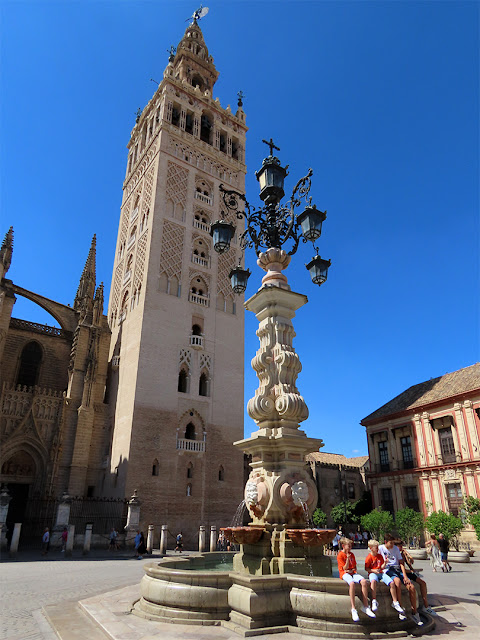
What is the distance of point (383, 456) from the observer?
95.6 ft

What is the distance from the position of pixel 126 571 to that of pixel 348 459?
37744 millimetres

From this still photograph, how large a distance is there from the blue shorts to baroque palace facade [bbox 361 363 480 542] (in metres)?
19.6

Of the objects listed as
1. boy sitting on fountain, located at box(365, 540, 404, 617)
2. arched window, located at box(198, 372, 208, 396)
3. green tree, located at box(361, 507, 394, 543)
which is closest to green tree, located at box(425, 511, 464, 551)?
green tree, located at box(361, 507, 394, 543)

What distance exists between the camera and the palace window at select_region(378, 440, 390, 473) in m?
28.5

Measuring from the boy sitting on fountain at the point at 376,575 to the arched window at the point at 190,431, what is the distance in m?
18.7

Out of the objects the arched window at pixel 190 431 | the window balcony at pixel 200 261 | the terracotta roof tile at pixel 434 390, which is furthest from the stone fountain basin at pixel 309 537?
the window balcony at pixel 200 261

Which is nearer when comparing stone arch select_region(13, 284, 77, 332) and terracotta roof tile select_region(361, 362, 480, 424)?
terracotta roof tile select_region(361, 362, 480, 424)

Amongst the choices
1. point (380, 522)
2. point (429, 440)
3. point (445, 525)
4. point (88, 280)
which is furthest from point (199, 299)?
point (445, 525)

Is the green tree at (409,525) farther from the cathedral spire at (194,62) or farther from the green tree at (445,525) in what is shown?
the cathedral spire at (194,62)

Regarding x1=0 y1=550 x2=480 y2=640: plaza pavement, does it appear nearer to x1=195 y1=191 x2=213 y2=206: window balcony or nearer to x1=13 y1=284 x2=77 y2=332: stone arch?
x1=13 y1=284 x2=77 y2=332: stone arch

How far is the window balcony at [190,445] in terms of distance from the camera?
22469mm

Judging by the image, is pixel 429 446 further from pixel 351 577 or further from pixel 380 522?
pixel 351 577

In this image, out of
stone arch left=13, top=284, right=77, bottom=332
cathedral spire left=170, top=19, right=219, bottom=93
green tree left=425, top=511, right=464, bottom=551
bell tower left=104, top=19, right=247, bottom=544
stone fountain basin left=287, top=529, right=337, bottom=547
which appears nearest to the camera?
stone fountain basin left=287, top=529, right=337, bottom=547

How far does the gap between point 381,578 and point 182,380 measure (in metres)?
20.0
